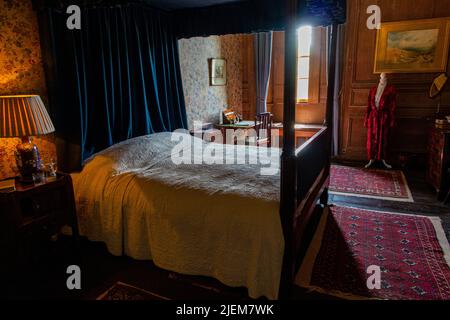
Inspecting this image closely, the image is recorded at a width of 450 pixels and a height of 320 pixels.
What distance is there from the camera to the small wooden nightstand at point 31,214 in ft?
6.33

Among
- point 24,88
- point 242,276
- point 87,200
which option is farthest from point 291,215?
point 24,88

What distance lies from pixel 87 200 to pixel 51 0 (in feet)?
4.78

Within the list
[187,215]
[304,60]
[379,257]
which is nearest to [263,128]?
[304,60]

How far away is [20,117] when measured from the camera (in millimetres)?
1996

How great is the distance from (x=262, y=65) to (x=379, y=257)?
4178 millimetres

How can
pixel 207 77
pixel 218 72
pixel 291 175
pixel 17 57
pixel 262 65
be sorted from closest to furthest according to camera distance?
pixel 291 175 < pixel 17 57 < pixel 207 77 < pixel 218 72 < pixel 262 65

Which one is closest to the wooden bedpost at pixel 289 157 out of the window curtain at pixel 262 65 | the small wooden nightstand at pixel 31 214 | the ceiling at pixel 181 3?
the small wooden nightstand at pixel 31 214

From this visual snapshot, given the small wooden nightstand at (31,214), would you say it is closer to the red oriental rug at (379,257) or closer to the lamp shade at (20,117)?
the lamp shade at (20,117)

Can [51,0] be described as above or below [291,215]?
above

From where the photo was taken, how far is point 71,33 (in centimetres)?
246

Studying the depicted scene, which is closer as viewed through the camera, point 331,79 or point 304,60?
point 331,79

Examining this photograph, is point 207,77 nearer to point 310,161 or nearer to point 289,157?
point 310,161

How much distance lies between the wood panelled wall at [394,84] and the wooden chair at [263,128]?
1390mm
